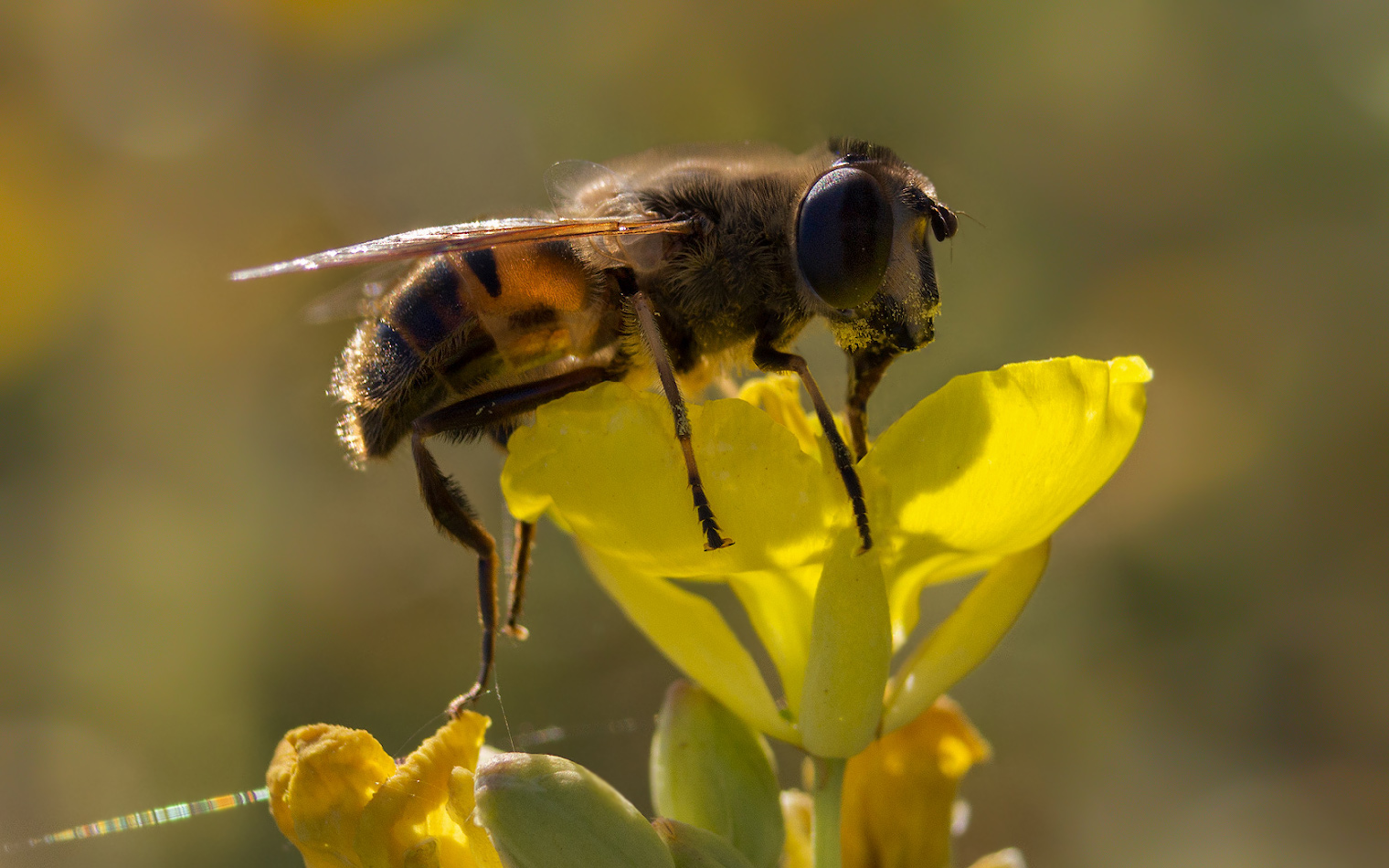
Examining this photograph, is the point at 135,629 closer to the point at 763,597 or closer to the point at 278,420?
the point at 278,420

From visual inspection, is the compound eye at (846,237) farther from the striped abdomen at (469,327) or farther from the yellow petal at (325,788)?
the yellow petal at (325,788)

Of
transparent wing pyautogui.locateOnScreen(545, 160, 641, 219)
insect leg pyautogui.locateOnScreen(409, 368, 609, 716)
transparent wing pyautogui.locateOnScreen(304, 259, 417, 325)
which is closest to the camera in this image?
insect leg pyautogui.locateOnScreen(409, 368, 609, 716)

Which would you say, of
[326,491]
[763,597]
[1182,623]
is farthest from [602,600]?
[763,597]

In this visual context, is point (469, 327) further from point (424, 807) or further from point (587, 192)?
point (424, 807)

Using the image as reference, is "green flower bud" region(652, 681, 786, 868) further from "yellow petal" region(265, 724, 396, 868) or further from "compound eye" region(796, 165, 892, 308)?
"compound eye" region(796, 165, 892, 308)

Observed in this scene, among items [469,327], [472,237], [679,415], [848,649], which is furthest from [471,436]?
[848,649]

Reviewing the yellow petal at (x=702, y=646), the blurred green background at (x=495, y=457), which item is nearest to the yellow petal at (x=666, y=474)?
A: the yellow petal at (x=702, y=646)


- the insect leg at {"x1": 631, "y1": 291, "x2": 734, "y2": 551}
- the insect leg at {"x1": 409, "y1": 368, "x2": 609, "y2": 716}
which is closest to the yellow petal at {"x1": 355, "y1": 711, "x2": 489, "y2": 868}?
the insect leg at {"x1": 409, "y1": 368, "x2": 609, "y2": 716}
